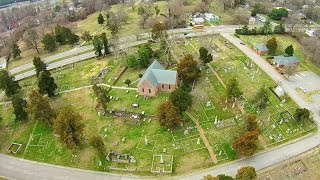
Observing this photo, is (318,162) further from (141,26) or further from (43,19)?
(43,19)

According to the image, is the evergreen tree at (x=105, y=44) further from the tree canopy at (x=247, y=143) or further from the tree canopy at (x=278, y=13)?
the tree canopy at (x=278, y=13)

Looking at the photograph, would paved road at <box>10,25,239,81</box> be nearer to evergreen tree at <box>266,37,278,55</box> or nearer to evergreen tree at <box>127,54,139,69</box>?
evergreen tree at <box>127,54,139,69</box>

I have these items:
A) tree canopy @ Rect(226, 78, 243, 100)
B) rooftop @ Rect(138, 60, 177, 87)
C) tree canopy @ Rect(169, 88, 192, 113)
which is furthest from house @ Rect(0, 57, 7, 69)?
tree canopy @ Rect(226, 78, 243, 100)

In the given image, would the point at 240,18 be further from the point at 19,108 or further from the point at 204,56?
the point at 19,108

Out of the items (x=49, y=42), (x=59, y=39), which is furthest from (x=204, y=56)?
(x=59, y=39)

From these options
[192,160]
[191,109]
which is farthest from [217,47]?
[192,160]

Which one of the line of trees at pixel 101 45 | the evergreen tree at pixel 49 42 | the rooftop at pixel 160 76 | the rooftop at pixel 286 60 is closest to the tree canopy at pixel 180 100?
the rooftop at pixel 160 76
